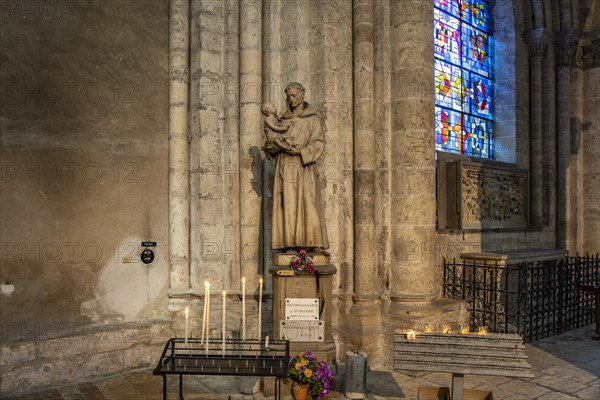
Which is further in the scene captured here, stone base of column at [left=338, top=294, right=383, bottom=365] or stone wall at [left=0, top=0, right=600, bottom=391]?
stone base of column at [left=338, top=294, right=383, bottom=365]

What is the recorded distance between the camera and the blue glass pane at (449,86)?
8828 millimetres

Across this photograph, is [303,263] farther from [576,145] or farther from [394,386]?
[576,145]

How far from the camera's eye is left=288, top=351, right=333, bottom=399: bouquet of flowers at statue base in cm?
452

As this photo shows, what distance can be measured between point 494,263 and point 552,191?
349 cm

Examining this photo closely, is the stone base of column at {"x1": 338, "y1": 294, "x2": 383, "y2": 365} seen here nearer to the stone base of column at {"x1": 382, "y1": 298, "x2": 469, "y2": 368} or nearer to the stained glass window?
the stone base of column at {"x1": 382, "y1": 298, "x2": 469, "y2": 368}

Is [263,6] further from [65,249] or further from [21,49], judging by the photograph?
[65,249]

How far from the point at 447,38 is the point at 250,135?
481 centimetres

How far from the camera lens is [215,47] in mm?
6434

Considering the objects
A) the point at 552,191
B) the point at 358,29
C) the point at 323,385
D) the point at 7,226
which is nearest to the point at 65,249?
the point at 7,226

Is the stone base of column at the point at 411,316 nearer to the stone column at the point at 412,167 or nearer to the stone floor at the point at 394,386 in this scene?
the stone column at the point at 412,167

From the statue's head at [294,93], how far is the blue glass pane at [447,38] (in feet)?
15.1

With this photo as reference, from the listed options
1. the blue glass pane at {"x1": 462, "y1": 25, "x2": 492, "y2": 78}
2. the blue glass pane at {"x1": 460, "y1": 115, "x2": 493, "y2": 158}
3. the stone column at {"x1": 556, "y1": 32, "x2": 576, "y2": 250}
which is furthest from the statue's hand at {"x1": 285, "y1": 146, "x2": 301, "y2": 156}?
the stone column at {"x1": 556, "y1": 32, "x2": 576, "y2": 250}


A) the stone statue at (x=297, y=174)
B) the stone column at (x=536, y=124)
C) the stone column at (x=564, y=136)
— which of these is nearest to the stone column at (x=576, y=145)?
the stone column at (x=564, y=136)

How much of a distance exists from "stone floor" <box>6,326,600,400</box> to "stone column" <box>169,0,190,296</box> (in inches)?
52.4
